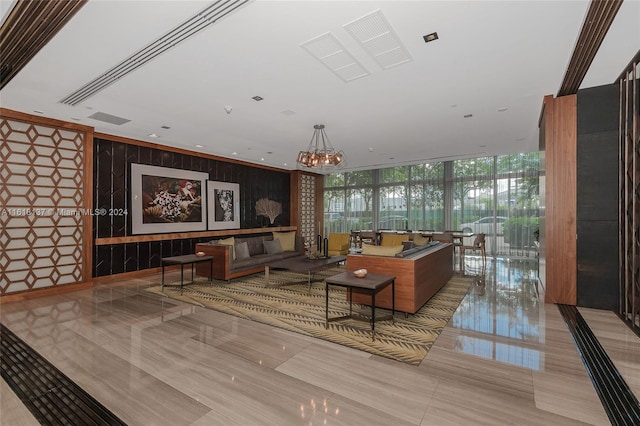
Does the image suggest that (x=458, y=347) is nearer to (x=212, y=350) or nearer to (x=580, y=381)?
(x=580, y=381)

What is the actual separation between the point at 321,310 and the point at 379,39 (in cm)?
344

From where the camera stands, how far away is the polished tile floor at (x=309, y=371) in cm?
204

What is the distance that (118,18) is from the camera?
2.59m

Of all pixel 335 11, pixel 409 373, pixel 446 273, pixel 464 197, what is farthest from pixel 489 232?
pixel 335 11

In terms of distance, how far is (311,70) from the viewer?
3.51 m

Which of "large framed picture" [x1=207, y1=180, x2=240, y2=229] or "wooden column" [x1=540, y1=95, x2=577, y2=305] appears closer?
"wooden column" [x1=540, y1=95, x2=577, y2=305]

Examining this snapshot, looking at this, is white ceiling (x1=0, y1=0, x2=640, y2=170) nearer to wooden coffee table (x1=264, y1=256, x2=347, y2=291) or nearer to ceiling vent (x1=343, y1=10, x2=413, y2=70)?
ceiling vent (x1=343, y1=10, x2=413, y2=70)

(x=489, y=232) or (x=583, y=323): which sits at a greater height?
(x=489, y=232)

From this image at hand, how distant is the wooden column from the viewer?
4.32 meters

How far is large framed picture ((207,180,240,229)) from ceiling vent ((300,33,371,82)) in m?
5.74

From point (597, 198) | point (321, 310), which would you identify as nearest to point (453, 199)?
point (597, 198)

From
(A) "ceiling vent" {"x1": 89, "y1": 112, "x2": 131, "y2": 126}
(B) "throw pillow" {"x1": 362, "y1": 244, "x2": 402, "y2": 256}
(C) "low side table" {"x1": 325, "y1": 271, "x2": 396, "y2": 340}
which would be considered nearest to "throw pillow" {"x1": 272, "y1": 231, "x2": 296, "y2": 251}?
(B) "throw pillow" {"x1": 362, "y1": 244, "x2": 402, "y2": 256}

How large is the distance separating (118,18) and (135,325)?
11.0 ft

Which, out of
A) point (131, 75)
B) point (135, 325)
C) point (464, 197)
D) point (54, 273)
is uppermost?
point (131, 75)
